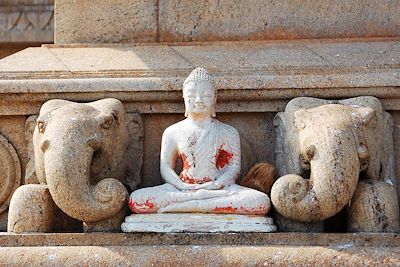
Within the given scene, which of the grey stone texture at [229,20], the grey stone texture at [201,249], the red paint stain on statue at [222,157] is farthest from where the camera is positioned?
the grey stone texture at [229,20]

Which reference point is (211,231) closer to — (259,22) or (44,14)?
(259,22)

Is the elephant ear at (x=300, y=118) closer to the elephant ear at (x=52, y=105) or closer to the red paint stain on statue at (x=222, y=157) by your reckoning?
the red paint stain on statue at (x=222, y=157)

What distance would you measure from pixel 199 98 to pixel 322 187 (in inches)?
39.9

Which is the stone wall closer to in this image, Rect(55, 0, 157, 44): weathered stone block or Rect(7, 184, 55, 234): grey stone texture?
Rect(55, 0, 157, 44): weathered stone block

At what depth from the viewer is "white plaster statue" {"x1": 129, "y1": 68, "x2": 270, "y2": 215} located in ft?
21.9

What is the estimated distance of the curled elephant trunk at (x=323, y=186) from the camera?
6.59 m

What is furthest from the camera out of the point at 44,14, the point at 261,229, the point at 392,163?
the point at 44,14

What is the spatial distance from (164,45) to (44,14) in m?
4.03

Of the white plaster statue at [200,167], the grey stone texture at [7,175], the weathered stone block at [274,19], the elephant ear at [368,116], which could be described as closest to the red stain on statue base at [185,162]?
the white plaster statue at [200,167]

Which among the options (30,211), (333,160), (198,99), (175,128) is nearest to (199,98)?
(198,99)

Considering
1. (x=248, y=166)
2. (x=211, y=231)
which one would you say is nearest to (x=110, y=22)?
(x=248, y=166)

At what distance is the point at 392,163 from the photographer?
7.27 m

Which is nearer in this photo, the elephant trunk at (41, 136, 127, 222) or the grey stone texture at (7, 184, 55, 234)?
the elephant trunk at (41, 136, 127, 222)

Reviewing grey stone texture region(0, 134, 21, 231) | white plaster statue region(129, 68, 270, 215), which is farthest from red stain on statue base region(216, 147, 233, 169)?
grey stone texture region(0, 134, 21, 231)
